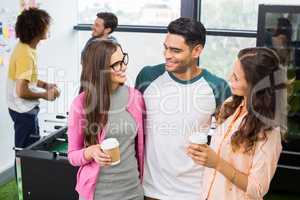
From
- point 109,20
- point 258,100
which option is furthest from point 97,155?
point 109,20

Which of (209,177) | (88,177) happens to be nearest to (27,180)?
(88,177)

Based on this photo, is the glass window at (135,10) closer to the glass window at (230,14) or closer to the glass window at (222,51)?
the glass window at (230,14)

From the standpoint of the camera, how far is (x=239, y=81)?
158 cm

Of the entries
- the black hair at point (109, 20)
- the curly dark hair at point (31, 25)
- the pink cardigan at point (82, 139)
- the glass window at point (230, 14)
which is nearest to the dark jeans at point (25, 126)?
the curly dark hair at point (31, 25)

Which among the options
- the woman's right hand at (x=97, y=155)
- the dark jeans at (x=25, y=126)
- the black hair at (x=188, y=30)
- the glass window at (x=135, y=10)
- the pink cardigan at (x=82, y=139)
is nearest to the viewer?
the woman's right hand at (x=97, y=155)

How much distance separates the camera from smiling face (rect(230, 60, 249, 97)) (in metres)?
1.57

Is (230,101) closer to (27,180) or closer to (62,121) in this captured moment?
(27,180)

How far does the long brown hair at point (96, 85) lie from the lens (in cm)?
171

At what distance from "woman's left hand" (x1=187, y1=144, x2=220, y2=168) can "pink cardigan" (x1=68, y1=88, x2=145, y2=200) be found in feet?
1.29

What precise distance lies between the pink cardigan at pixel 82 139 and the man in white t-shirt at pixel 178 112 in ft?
0.20

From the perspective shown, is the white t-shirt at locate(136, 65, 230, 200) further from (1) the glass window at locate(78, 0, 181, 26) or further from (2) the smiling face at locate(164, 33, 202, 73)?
(1) the glass window at locate(78, 0, 181, 26)

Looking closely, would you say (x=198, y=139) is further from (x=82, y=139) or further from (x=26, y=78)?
(x=26, y=78)

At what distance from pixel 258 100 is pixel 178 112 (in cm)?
40

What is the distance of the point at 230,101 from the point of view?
5.64 feet
